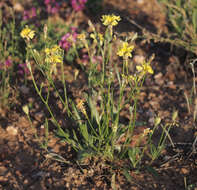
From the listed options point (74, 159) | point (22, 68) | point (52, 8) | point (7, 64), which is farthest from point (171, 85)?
point (52, 8)

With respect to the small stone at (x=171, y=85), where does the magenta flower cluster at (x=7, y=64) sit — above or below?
above

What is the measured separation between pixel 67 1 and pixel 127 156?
2517 mm

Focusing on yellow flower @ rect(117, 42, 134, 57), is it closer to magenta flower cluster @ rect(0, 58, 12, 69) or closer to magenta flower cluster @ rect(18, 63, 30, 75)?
magenta flower cluster @ rect(0, 58, 12, 69)

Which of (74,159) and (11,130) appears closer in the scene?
(74,159)

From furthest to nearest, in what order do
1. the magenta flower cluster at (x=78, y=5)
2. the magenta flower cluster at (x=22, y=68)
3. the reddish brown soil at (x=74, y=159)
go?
1. the magenta flower cluster at (x=78, y=5)
2. the magenta flower cluster at (x=22, y=68)
3. the reddish brown soil at (x=74, y=159)

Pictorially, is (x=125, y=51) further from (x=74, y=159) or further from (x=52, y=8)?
(x=52, y=8)

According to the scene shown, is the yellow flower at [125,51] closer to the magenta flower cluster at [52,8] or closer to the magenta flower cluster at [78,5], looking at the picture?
the magenta flower cluster at [78,5]

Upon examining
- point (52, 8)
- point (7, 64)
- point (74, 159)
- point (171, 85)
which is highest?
point (52, 8)

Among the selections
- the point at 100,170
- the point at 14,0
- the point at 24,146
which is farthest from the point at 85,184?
the point at 14,0

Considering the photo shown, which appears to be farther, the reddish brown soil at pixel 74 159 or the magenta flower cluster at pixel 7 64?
the magenta flower cluster at pixel 7 64

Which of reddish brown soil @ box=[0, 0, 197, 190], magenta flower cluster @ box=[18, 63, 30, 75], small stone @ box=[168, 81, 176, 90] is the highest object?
magenta flower cluster @ box=[18, 63, 30, 75]

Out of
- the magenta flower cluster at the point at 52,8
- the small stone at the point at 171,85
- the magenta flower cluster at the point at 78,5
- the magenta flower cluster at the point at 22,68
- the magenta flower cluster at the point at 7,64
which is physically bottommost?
the small stone at the point at 171,85

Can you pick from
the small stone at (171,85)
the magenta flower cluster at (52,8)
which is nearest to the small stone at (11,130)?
the small stone at (171,85)

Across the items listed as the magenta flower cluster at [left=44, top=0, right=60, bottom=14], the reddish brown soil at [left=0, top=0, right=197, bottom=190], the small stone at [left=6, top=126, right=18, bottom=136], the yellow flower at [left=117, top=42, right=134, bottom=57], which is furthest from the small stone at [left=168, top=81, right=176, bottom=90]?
the magenta flower cluster at [left=44, top=0, right=60, bottom=14]
